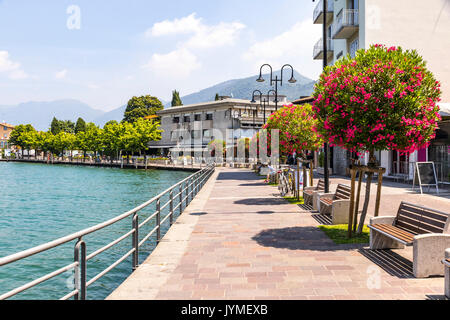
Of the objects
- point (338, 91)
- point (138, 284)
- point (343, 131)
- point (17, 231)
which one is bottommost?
point (17, 231)

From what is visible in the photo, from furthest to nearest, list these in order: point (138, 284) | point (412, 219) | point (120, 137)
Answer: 1. point (120, 137)
2. point (412, 219)
3. point (138, 284)

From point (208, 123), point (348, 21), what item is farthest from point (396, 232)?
point (208, 123)

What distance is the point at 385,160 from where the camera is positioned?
28.6 metres

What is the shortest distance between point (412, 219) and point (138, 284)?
14.9 ft

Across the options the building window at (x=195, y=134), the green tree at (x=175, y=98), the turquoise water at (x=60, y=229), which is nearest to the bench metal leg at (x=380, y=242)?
the turquoise water at (x=60, y=229)

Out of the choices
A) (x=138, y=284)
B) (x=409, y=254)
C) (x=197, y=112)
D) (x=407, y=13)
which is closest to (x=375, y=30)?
(x=407, y=13)

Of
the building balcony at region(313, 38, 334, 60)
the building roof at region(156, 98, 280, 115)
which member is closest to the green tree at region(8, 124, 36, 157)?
the building roof at region(156, 98, 280, 115)

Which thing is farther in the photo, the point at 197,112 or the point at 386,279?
Result: the point at 197,112

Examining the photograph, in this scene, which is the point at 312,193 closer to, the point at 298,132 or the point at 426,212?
the point at 298,132

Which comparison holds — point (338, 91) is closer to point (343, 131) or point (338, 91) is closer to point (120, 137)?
point (343, 131)

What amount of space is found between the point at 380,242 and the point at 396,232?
2.54ft

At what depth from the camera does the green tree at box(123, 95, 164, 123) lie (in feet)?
325

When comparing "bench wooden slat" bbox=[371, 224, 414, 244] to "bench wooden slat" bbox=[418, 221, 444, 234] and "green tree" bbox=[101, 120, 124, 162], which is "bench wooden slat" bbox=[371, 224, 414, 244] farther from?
"green tree" bbox=[101, 120, 124, 162]

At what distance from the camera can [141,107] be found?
10069cm
